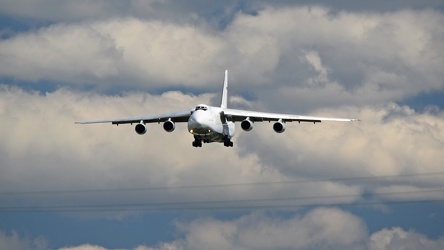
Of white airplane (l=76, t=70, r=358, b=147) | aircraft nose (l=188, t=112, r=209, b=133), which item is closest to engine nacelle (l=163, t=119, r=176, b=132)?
white airplane (l=76, t=70, r=358, b=147)

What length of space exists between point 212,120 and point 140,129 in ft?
23.5

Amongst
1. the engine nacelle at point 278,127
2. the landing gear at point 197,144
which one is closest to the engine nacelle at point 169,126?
the landing gear at point 197,144

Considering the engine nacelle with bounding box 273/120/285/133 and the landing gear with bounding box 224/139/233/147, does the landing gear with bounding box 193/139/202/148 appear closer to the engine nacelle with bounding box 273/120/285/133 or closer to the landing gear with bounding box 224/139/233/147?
the landing gear with bounding box 224/139/233/147

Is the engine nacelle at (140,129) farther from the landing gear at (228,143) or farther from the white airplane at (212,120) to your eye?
the landing gear at (228,143)

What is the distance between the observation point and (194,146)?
12625 centimetres

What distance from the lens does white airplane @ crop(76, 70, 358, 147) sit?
119250 millimetres

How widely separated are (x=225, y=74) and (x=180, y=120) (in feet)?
78.2

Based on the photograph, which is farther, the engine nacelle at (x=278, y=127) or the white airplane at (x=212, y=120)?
the engine nacelle at (x=278, y=127)

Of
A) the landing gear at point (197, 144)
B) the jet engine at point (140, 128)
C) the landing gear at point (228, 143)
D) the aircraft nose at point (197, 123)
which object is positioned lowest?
the aircraft nose at point (197, 123)

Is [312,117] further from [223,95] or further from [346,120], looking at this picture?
[223,95]

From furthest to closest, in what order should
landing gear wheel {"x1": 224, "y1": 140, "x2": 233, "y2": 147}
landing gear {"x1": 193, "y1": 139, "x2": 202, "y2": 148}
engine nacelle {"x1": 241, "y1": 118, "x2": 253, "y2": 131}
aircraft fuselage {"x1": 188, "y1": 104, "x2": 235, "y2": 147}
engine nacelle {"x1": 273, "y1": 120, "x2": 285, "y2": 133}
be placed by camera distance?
1. landing gear wheel {"x1": 224, "y1": 140, "x2": 233, "y2": 147}
2. landing gear {"x1": 193, "y1": 139, "x2": 202, "y2": 148}
3. engine nacelle {"x1": 241, "y1": 118, "x2": 253, "y2": 131}
4. engine nacelle {"x1": 273, "y1": 120, "x2": 285, "y2": 133}
5. aircraft fuselage {"x1": 188, "y1": 104, "x2": 235, "y2": 147}

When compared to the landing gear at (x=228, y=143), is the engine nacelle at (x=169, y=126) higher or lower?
higher

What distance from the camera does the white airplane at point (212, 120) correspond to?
119 metres

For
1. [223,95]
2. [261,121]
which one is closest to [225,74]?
[223,95]
